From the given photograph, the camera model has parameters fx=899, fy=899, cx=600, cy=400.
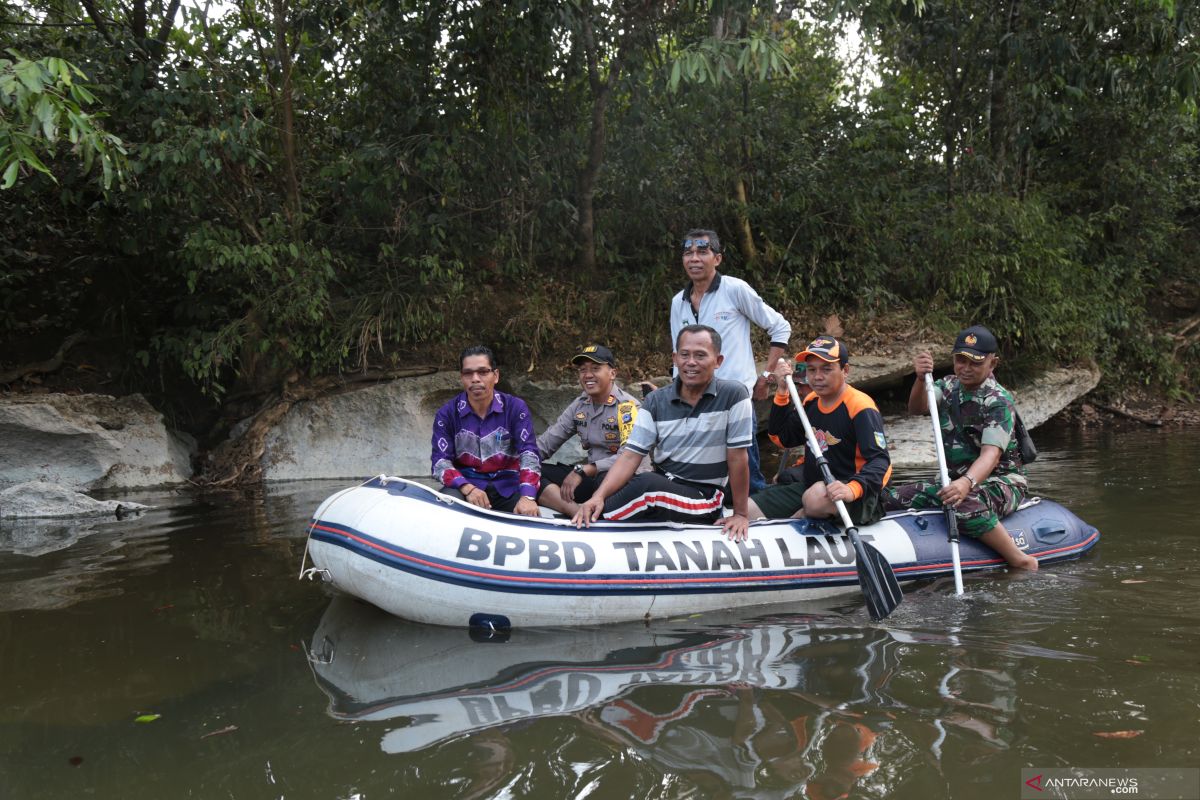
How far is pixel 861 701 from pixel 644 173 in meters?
7.88

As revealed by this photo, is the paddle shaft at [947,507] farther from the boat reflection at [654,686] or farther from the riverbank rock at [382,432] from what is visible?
the riverbank rock at [382,432]

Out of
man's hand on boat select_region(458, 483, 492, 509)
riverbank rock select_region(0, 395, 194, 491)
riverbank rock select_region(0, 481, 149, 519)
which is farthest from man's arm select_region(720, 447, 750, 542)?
riverbank rock select_region(0, 395, 194, 491)

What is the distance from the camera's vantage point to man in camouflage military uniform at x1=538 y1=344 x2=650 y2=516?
556cm

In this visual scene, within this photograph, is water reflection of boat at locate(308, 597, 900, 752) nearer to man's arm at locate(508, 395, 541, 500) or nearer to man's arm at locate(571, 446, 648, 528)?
man's arm at locate(571, 446, 648, 528)

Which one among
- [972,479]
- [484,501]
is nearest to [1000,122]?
[972,479]

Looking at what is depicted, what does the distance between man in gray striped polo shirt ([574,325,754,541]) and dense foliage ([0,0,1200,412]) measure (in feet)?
14.6

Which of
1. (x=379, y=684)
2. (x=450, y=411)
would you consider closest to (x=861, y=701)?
(x=379, y=684)

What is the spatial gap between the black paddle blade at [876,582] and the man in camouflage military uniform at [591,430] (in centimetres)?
146

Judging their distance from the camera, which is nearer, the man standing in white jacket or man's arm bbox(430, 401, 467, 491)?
man's arm bbox(430, 401, 467, 491)

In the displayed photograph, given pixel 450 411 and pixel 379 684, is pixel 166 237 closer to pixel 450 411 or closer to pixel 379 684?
pixel 450 411

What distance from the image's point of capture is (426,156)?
28.6 ft

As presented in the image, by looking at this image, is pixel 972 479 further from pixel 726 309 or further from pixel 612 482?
pixel 612 482

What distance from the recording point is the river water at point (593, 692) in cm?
283
